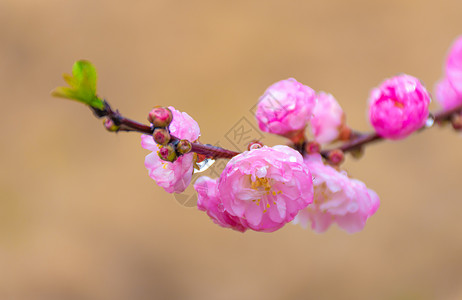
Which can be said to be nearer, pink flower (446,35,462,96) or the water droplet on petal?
the water droplet on petal

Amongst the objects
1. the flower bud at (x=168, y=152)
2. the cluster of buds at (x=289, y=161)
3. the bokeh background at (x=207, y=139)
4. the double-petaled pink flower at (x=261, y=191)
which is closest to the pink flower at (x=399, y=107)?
the cluster of buds at (x=289, y=161)

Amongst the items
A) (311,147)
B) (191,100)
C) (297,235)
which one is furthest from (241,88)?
(311,147)

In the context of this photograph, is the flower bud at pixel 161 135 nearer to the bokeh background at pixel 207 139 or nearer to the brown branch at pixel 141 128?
the brown branch at pixel 141 128

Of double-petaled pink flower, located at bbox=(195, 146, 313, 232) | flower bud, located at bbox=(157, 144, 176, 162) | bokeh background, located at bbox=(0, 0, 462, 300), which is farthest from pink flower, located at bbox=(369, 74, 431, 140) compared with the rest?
bokeh background, located at bbox=(0, 0, 462, 300)

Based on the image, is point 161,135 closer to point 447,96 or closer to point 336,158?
point 336,158

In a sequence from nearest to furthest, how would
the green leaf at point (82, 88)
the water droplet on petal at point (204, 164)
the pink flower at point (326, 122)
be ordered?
the green leaf at point (82, 88), the water droplet on petal at point (204, 164), the pink flower at point (326, 122)

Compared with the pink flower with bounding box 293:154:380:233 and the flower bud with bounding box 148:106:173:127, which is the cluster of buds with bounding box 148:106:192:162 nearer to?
the flower bud with bounding box 148:106:173:127
